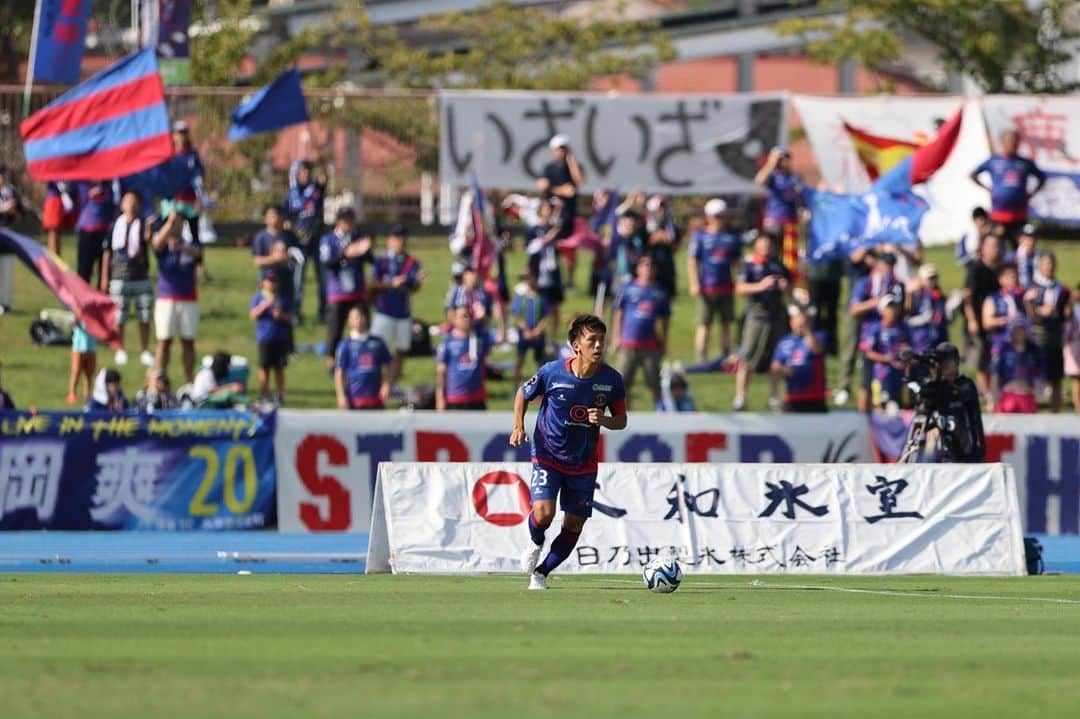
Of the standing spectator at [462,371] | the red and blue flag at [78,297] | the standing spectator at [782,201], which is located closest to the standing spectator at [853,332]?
the standing spectator at [782,201]

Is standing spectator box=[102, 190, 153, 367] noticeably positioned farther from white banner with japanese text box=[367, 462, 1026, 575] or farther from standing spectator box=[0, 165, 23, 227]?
white banner with japanese text box=[367, 462, 1026, 575]

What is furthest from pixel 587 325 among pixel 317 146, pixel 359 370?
pixel 317 146

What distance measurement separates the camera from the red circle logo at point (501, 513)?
669 inches

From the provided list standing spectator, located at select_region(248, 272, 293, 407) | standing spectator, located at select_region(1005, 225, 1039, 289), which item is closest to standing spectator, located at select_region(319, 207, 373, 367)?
standing spectator, located at select_region(248, 272, 293, 407)

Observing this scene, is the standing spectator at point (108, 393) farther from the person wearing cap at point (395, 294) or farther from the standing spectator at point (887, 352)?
the standing spectator at point (887, 352)

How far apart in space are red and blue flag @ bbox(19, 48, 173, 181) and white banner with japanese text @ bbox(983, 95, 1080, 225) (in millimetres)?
12057

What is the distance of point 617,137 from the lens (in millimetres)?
29422

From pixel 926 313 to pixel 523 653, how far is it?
16.0 metres

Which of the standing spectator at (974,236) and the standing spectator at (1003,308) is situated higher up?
the standing spectator at (974,236)

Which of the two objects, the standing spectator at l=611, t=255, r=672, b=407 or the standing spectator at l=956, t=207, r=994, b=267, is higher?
the standing spectator at l=956, t=207, r=994, b=267

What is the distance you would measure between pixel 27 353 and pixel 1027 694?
68.6 ft

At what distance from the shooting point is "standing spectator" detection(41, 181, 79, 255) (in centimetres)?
2764

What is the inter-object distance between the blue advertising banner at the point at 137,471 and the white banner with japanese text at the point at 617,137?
840cm

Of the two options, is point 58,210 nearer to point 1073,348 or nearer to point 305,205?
point 305,205
